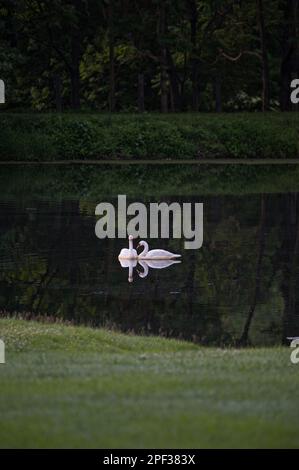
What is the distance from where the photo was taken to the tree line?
200 feet

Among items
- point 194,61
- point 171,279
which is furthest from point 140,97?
point 171,279

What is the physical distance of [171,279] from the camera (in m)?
22.9

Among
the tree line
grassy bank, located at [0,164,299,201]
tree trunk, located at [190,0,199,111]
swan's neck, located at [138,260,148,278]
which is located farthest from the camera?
tree trunk, located at [190,0,199,111]

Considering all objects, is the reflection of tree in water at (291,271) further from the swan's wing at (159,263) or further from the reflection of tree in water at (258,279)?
the swan's wing at (159,263)

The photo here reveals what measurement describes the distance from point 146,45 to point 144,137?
12150mm

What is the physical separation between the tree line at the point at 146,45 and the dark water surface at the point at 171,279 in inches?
1044

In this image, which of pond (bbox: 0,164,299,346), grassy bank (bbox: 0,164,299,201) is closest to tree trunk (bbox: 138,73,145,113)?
grassy bank (bbox: 0,164,299,201)

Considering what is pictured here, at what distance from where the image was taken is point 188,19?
67062 mm

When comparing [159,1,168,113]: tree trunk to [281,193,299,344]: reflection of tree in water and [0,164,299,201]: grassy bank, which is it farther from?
[281,193,299,344]: reflection of tree in water

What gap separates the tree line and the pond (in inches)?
880

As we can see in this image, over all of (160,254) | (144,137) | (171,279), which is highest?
(144,137)

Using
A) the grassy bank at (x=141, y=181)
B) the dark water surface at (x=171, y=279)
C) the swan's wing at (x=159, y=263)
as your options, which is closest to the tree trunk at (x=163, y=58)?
the grassy bank at (x=141, y=181)

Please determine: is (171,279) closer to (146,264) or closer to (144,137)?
(146,264)

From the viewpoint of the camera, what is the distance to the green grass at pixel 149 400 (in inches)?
331
